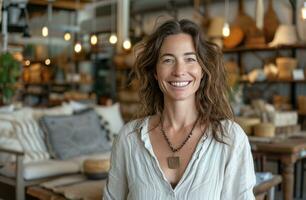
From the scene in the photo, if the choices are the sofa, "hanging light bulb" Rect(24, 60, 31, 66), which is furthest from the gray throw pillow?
"hanging light bulb" Rect(24, 60, 31, 66)

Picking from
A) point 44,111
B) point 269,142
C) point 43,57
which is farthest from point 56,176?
point 43,57

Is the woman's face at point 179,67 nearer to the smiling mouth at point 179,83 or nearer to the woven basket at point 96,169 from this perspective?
the smiling mouth at point 179,83

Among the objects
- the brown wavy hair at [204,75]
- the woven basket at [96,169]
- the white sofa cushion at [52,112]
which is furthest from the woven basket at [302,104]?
the brown wavy hair at [204,75]

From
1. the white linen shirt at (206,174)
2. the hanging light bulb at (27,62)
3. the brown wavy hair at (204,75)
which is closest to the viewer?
the white linen shirt at (206,174)

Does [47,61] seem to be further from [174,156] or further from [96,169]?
[174,156]

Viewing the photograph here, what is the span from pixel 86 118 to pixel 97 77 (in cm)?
445

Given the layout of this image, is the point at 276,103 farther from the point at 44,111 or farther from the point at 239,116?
the point at 44,111

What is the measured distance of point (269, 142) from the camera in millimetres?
4035

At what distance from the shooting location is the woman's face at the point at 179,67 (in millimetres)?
1492

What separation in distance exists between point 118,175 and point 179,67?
45 cm

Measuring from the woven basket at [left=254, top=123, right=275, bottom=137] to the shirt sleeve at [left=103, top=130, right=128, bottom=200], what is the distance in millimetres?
2889

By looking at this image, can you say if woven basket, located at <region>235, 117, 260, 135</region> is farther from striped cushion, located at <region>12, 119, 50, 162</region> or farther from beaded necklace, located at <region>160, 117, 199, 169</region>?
beaded necklace, located at <region>160, 117, 199, 169</region>

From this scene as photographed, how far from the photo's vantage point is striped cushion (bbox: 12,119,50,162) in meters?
3.87

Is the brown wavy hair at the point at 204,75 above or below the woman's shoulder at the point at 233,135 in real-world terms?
above
